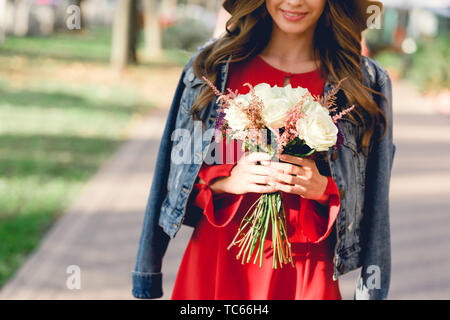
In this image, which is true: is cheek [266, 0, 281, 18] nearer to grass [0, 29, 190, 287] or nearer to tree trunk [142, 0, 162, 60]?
grass [0, 29, 190, 287]

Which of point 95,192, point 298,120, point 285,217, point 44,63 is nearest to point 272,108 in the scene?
Result: point 298,120

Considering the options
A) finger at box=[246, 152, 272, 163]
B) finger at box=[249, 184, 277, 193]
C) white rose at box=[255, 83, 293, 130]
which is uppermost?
white rose at box=[255, 83, 293, 130]

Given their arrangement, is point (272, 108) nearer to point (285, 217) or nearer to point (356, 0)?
point (285, 217)

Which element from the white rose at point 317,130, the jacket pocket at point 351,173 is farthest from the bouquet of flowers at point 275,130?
the jacket pocket at point 351,173

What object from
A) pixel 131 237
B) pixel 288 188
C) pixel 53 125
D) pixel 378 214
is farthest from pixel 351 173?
pixel 53 125

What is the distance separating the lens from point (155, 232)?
2.69 metres

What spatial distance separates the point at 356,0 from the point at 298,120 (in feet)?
2.39

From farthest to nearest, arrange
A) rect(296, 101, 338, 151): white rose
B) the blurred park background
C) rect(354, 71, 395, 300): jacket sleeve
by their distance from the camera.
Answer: the blurred park background, rect(354, 71, 395, 300): jacket sleeve, rect(296, 101, 338, 151): white rose

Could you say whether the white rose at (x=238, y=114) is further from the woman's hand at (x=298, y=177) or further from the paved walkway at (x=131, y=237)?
the paved walkway at (x=131, y=237)

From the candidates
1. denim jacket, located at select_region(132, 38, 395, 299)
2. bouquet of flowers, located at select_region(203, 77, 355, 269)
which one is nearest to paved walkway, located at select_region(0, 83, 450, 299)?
denim jacket, located at select_region(132, 38, 395, 299)

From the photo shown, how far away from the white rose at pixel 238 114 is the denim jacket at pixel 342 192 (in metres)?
0.31

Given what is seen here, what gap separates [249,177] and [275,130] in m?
0.23

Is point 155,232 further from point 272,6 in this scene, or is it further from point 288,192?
point 272,6

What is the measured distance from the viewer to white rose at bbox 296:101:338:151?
6.97 ft
